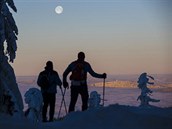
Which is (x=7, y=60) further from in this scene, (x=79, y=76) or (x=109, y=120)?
(x=109, y=120)

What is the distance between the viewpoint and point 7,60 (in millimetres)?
18516

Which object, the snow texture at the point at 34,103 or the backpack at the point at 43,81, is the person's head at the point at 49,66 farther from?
the snow texture at the point at 34,103

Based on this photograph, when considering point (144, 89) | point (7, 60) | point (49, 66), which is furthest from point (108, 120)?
point (144, 89)

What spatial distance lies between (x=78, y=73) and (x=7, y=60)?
6392mm

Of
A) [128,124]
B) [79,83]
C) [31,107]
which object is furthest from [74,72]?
[31,107]

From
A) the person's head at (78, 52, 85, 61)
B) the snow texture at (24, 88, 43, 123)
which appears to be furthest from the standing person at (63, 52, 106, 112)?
the snow texture at (24, 88, 43, 123)

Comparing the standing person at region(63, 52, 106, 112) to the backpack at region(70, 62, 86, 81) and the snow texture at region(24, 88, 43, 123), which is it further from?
the snow texture at region(24, 88, 43, 123)

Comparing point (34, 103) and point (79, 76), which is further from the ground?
point (79, 76)

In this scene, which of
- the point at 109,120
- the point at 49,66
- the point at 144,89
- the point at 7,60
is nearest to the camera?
the point at 109,120

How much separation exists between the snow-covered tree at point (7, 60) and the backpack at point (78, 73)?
4.16m

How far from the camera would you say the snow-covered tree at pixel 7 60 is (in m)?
16.7

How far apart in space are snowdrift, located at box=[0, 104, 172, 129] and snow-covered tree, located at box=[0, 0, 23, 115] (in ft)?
26.4

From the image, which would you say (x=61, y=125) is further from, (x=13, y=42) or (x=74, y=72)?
(x=13, y=42)

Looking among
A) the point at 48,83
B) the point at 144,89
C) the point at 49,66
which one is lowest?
the point at 144,89
